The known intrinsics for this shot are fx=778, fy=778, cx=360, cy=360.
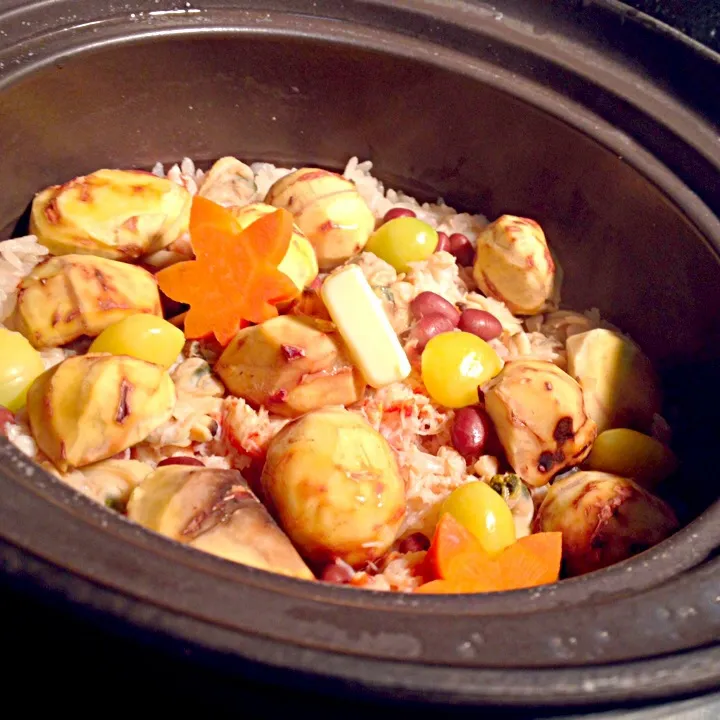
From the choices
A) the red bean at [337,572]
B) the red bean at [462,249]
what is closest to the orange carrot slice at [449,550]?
the red bean at [337,572]

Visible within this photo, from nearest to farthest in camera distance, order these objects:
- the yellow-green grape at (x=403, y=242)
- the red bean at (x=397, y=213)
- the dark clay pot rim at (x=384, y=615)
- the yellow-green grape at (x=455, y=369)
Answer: the dark clay pot rim at (x=384, y=615)
the yellow-green grape at (x=455, y=369)
the yellow-green grape at (x=403, y=242)
the red bean at (x=397, y=213)

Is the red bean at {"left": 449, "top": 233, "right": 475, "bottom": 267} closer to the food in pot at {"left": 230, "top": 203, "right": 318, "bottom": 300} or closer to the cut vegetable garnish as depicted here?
the food in pot at {"left": 230, "top": 203, "right": 318, "bottom": 300}

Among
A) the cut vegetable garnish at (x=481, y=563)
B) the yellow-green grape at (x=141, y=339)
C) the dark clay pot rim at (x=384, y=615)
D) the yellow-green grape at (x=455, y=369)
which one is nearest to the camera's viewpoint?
the dark clay pot rim at (x=384, y=615)

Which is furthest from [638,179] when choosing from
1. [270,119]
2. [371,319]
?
[270,119]

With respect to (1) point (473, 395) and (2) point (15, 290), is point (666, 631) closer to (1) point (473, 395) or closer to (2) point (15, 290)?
(1) point (473, 395)

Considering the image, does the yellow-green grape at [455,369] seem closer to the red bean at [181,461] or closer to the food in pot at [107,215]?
the red bean at [181,461]

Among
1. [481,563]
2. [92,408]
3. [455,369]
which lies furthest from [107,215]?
[481,563]
